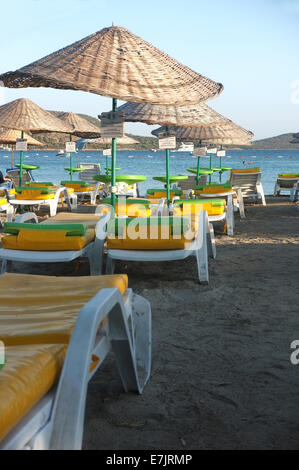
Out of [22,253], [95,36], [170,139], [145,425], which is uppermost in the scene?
[95,36]

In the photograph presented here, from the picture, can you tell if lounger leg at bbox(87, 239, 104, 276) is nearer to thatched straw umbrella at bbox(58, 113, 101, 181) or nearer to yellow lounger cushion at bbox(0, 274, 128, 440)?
yellow lounger cushion at bbox(0, 274, 128, 440)

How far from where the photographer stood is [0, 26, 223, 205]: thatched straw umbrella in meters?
4.49

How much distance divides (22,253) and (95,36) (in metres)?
2.65

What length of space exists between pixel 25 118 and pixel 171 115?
4.12 m

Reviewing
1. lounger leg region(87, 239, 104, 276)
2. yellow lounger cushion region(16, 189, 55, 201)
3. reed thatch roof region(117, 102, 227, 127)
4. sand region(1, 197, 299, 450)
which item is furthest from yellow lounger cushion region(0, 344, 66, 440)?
yellow lounger cushion region(16, 189, 55, 201)

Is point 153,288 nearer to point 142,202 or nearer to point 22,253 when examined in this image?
point 22,253

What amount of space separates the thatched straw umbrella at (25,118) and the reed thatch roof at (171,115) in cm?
275

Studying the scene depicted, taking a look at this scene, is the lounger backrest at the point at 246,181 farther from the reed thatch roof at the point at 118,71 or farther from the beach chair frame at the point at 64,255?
the beach chair frame at the point at 64,255

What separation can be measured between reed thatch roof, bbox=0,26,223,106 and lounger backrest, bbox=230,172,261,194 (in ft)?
16.4

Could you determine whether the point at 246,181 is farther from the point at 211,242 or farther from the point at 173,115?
the point at 211,242

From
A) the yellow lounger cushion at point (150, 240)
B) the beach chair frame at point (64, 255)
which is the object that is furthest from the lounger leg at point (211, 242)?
the beach chair frame at point (64, 255)

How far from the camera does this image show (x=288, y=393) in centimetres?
234
